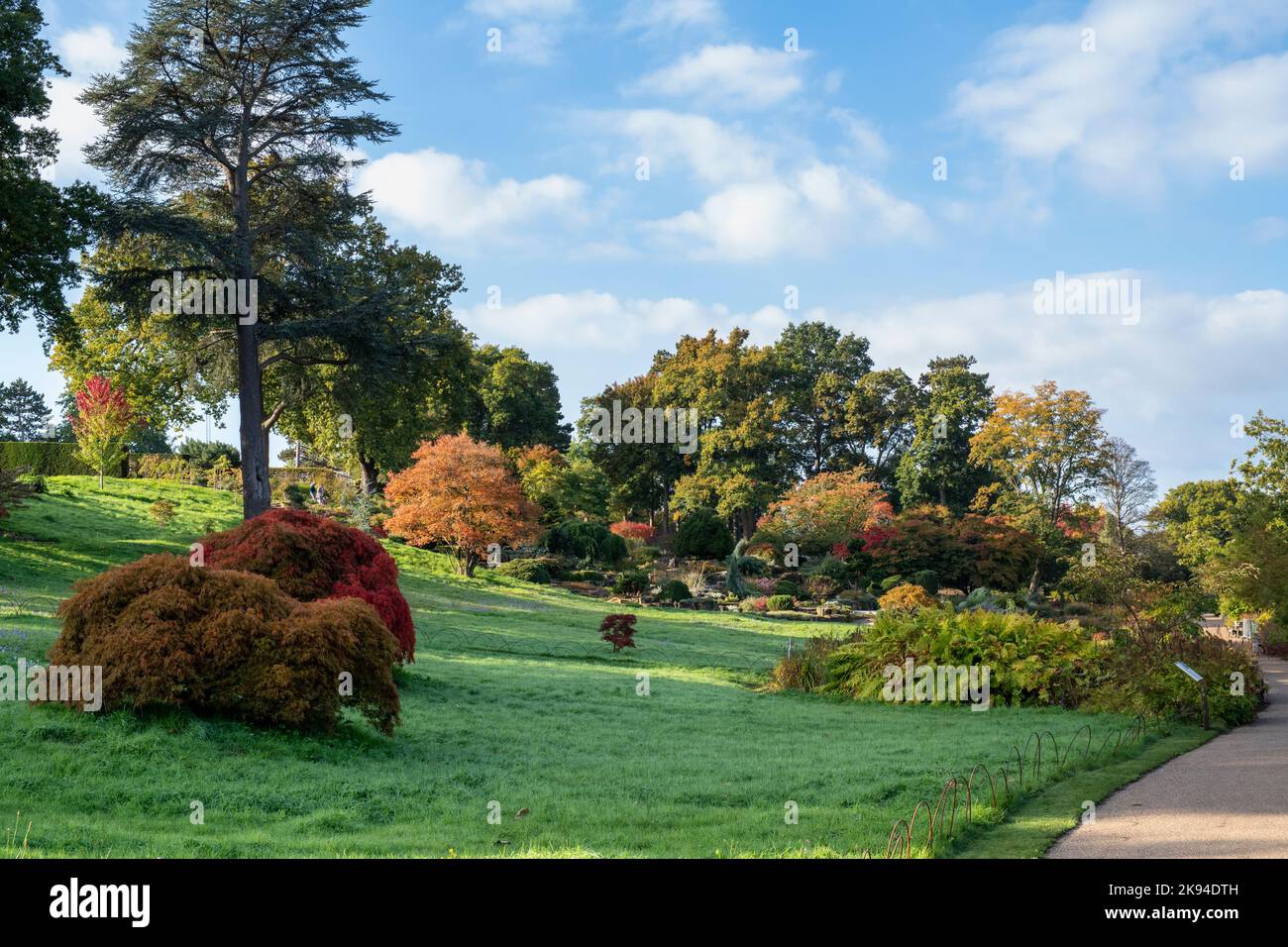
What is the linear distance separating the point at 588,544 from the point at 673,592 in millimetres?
6197

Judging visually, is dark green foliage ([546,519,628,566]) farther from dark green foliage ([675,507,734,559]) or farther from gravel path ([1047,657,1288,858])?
gravel path ([1047,657,1288,858])

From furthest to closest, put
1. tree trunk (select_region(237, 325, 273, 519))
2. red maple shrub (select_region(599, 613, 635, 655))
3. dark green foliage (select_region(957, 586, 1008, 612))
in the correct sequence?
dark green foliage (select_region(957, 586, 1008, 612)) → tree trunk (select_region(237, 325, 273, 519)) → red maple shrub (select_region(599, 613, 635, 655))

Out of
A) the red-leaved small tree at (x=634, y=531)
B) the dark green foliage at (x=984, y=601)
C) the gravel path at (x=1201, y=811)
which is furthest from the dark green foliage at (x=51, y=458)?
the gravel path at (x=1201, y=811)

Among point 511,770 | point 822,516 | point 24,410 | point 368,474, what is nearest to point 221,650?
point 511,770

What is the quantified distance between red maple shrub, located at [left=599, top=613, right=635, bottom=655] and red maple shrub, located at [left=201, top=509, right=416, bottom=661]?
19.1 feet

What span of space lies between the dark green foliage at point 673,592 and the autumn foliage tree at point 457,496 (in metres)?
4.80

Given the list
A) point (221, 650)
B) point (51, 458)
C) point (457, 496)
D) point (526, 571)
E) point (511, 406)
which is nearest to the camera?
point (221, 650)

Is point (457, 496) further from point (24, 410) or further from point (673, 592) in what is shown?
point (24, 410)

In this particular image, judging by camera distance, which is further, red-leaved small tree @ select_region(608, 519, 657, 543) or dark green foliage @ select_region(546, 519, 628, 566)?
red-leaved small tree @ select_region(608, 519, 657, 543)

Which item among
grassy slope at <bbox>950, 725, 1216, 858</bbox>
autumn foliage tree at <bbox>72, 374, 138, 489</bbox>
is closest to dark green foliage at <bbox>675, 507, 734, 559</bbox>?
autumn foliage tree at <bbox>72, 374, 138, 489</bbox>

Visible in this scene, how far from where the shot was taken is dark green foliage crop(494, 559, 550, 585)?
33469 millimetres

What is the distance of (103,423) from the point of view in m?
34.4
